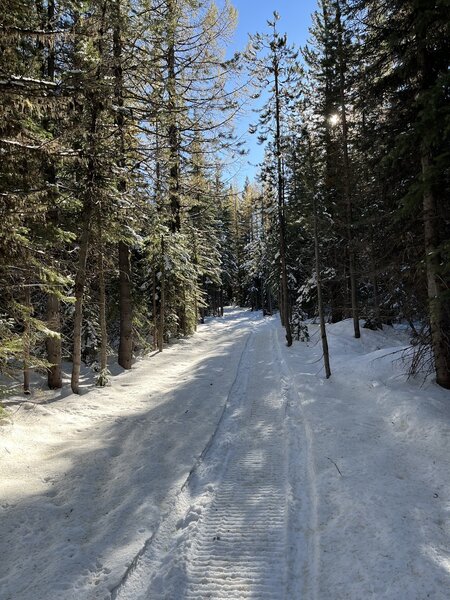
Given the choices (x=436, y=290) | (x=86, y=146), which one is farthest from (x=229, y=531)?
(x=86, y=146)

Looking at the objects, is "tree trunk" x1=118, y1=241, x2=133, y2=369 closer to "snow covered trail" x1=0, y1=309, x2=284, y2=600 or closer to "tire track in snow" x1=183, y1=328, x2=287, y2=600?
"snow covered trail" x1=0, y1=309, x2=284, y2=600

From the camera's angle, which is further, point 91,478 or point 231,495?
point 91,478

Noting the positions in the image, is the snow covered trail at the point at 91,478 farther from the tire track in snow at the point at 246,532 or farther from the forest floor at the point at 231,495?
the tire track in snow at the point at 246,532

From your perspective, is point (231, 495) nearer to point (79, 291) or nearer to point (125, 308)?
point (79, 291)

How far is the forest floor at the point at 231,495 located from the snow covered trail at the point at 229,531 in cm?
2

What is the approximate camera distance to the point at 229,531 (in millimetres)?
4512

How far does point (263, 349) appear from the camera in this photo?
1864 centimetres

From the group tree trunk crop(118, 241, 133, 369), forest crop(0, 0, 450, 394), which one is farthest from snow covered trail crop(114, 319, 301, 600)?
tree trunk crop(118, 241, 133, 369)

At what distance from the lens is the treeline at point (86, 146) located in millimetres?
6227

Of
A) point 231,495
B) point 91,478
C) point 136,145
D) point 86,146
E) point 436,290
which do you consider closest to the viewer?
A: point 231,495

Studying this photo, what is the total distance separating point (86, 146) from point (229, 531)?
363 inches

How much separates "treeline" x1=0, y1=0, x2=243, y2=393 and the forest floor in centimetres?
209

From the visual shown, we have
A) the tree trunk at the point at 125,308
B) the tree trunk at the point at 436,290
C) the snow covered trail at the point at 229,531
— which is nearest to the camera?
the snow covered trail at the point at 229,531

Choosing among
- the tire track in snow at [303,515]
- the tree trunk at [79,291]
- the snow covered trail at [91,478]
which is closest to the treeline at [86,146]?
the tree trunk at [79,291]
